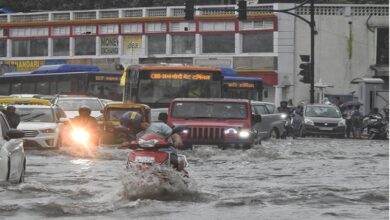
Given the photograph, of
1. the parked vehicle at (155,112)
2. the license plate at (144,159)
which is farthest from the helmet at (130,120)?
the parked vehicle at (155,112)

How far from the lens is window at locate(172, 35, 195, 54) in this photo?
62.0m

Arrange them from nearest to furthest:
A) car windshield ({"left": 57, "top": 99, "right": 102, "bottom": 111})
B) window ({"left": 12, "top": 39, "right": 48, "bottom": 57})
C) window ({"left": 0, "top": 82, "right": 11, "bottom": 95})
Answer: car windshield ({"left": 57, "top": 99, "right": 102, "bottom": 111}) < window ({"left": 0, "top": 82, "right": 11, "bottom": 95}) < window ({"left": 12, "top": 39, "right": 48, "bottom": 57})

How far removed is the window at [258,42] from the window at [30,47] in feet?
51.4

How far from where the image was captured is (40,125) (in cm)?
2561

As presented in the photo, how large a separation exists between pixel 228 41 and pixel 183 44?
10.1 ft

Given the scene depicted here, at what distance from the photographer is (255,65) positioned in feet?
195

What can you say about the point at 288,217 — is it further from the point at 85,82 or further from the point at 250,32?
the point at 250,32

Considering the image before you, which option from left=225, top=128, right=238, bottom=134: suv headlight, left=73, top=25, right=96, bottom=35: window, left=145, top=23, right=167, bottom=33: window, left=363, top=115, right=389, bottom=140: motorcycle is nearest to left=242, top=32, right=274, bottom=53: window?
left=145, top=23, right=167, bottom=33: window

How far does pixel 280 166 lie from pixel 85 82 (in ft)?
70.6

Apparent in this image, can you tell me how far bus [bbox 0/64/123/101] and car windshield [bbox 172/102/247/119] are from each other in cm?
1792

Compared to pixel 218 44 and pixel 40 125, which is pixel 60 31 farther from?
pixel 40 125

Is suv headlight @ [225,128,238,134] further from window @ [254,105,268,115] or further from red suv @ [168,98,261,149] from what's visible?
window @ [254,105,268,115]

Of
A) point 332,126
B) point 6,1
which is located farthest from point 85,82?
point 6,1

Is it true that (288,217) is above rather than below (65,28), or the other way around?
below
